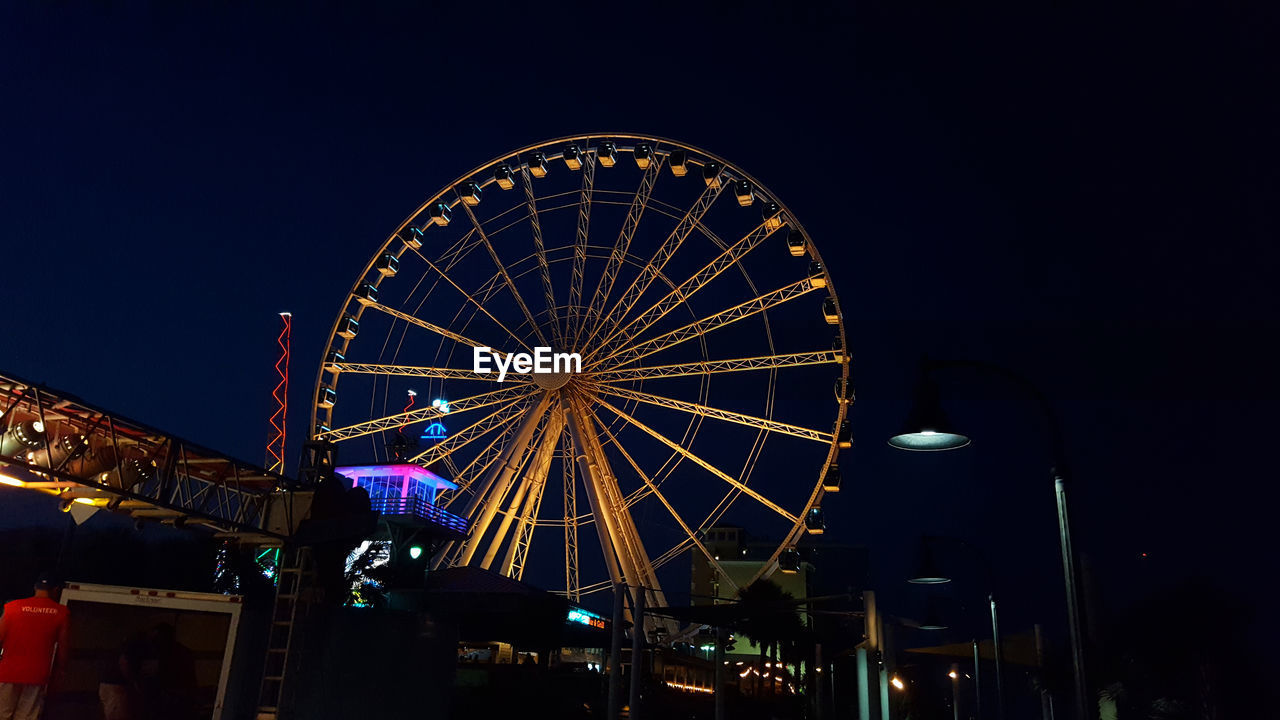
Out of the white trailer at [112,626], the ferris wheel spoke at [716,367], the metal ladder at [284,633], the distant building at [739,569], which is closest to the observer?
the white trailer at [112,626]

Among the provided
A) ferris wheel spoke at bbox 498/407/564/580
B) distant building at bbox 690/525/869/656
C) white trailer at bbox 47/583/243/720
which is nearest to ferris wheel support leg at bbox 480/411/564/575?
ferris wheel spoke at bbox 498/407/564/580

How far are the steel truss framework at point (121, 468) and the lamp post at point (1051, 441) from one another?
9.75m

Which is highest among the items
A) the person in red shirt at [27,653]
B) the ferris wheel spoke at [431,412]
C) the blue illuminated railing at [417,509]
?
the ferris wheel spoke at [431,412]

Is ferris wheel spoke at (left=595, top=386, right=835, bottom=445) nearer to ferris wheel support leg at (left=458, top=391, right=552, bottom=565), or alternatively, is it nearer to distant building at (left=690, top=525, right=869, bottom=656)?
ferris wheel support leg at (left=458, top=391, right=552, bottom=565)

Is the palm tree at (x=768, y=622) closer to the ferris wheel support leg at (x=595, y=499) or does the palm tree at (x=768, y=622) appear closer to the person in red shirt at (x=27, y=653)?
the ferris wheel support leg at (x=595, y=499)

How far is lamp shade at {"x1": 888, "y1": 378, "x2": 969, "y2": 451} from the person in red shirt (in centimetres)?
899

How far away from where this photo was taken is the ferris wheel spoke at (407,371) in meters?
26.8

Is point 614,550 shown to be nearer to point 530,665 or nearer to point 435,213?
point 530,665

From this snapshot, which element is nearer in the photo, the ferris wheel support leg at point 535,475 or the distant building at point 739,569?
the ferris wheel support leg at point 535,475

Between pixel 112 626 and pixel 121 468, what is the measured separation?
2931 mm

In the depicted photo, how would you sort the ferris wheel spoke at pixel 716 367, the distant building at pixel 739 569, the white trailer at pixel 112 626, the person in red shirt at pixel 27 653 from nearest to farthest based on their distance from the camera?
1. the person in red shirt at pixel 27 653
2. the white trailer at pixel 112 626
3. the ferris wheel spoke at pixel 716 367
4. the distant building at pixel 739 569

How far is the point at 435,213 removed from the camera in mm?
28578

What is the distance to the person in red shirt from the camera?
995 centimetres

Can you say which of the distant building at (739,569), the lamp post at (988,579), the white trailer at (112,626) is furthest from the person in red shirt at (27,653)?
the distant building at (739,569)
